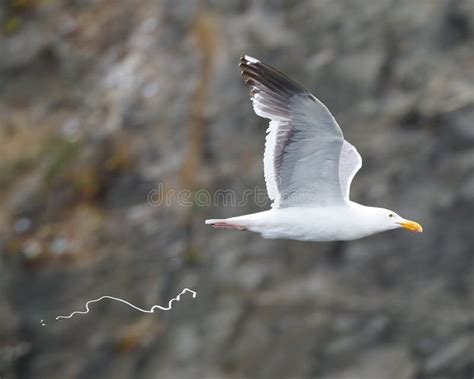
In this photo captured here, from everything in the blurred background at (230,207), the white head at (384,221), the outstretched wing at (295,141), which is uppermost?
the blurred background at (230,207)

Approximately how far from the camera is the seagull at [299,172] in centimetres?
716

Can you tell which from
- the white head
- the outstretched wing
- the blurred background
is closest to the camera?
the outstretched wing

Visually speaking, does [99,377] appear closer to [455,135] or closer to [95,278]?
[95,278]

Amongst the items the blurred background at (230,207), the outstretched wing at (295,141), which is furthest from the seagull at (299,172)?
the blurred background at (230,207)

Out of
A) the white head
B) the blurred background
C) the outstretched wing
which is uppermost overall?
the blurred background

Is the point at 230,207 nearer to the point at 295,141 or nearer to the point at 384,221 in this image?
the point at 384,221

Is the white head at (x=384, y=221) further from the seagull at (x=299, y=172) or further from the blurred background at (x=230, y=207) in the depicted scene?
the blurred background at (x=230, y=207)

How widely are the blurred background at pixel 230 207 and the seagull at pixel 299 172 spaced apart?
11.4 feet

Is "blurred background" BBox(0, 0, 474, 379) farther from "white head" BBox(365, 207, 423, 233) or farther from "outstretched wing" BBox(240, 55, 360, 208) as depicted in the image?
"outstretched wing" BBox(240, 55, 360, 208)

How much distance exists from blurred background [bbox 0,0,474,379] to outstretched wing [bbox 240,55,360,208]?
12.0ft

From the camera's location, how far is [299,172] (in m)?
7.44

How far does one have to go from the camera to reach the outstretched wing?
7125mm

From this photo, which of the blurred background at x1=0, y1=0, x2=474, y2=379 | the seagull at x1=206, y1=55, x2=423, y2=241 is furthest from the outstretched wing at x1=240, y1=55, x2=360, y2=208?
the blurred background at x1=0, y1=0, x2=474, y2=379

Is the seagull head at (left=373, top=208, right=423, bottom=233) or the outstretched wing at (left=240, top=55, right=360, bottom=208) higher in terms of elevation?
the outstretched wing at (left=240, top=55, right=360, bottom=208)
